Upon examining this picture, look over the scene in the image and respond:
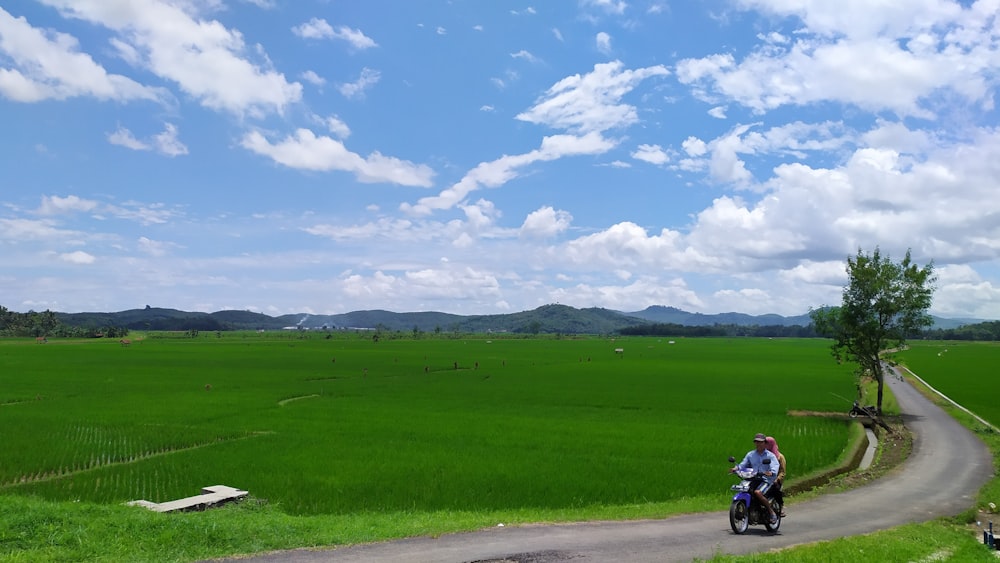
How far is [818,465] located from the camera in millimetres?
21812

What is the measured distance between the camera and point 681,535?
12.4 metres

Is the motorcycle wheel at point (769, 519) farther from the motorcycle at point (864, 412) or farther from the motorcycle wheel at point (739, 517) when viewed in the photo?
the motorcycle at point (864, 412)

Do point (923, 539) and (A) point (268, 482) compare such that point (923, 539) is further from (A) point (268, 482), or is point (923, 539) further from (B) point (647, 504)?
(A) point (268, 482)

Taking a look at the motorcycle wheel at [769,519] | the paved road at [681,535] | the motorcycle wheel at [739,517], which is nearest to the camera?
the paved road at [681,535]

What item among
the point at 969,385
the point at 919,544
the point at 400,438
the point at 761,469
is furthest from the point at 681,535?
the point at 969,385

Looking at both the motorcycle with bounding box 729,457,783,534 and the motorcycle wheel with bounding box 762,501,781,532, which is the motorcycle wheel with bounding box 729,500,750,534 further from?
the motorcycle wheel with bounding box 762,501,781,532

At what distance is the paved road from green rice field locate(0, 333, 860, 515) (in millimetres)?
3220

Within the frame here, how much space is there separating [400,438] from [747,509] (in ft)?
54.8

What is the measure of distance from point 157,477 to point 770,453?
59.5 ft

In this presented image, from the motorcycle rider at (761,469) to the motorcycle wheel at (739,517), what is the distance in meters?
0.36

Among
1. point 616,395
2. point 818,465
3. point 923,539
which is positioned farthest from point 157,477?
point 616,395

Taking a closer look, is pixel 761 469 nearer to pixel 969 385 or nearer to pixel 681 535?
pixel 681 535

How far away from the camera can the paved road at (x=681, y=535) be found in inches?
420

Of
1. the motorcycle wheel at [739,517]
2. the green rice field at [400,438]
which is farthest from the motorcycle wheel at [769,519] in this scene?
the green rice field at [400,438]
